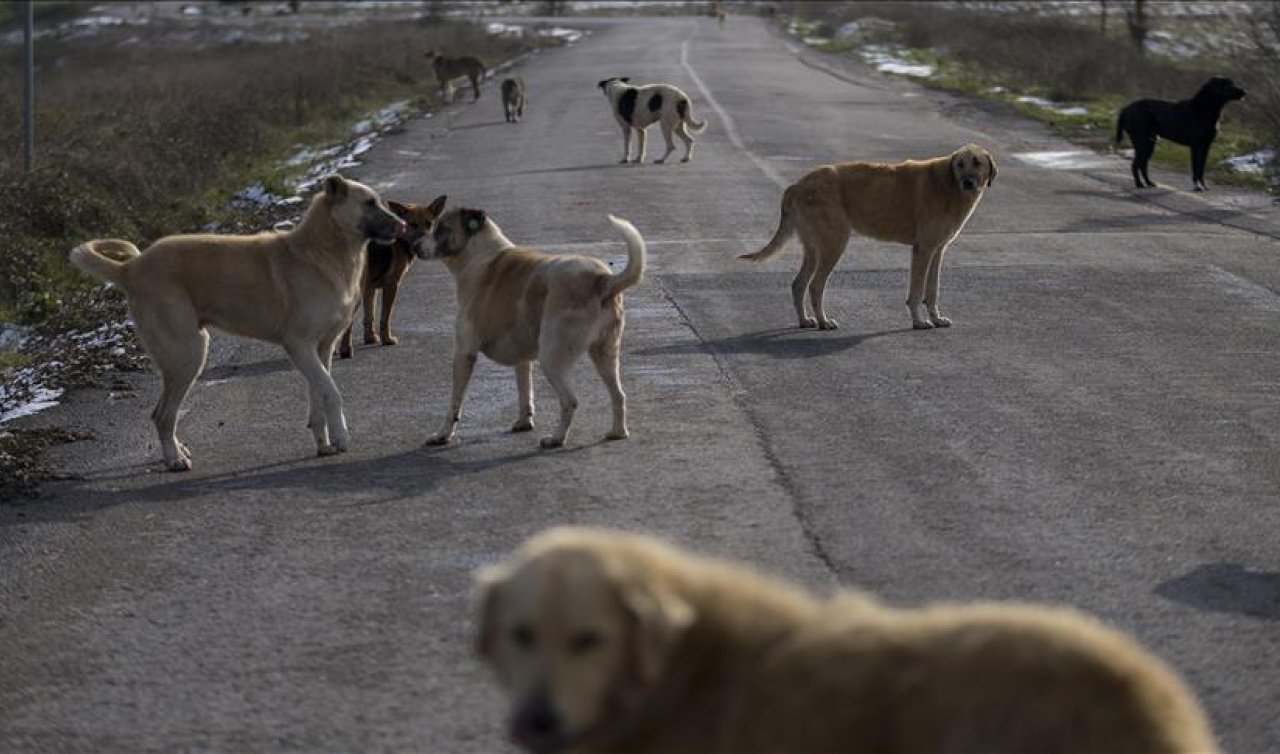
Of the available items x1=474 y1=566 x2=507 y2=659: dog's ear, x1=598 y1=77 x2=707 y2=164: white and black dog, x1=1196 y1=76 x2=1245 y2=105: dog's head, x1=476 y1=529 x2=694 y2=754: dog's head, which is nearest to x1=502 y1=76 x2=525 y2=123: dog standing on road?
x1=598 y1=77 x2=707 y2=164: white and black dog

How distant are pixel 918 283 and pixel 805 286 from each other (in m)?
0.83

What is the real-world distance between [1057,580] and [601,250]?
10.8 meters

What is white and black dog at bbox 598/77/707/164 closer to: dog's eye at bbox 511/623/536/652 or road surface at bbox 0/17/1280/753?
road surface at bbox 0/17/1280/753

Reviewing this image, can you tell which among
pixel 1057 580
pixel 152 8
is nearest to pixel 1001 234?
pixel 1057 580

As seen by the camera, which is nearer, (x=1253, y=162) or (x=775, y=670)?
(x=775, y=670)

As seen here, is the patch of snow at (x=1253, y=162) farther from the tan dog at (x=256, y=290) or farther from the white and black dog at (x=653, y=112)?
the tan dog at (x=256, y=290)

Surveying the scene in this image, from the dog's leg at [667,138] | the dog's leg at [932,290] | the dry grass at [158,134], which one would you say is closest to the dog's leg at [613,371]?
the dog's leg at [932,290]

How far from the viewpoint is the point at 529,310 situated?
35.7ft

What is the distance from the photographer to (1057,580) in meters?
7.85

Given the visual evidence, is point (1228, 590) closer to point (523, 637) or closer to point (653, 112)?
point (523, 637)


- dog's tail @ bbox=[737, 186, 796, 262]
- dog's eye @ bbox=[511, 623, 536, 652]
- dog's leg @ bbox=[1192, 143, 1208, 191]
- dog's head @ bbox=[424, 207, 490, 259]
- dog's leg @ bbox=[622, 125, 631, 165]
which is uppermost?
dog's eye @ bbox=[511, 623, 536, 652]

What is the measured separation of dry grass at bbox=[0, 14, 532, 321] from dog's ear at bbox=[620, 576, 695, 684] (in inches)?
567

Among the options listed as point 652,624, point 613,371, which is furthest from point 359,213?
point 652,624

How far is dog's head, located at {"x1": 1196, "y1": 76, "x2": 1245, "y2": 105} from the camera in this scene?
23.9 m
